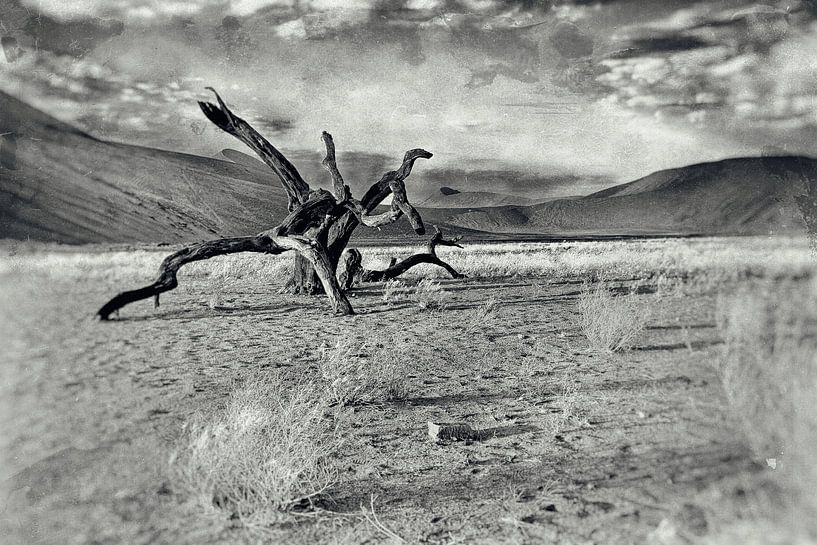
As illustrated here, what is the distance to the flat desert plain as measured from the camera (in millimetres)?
2082

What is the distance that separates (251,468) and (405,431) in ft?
3.77

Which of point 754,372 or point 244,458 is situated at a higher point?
point 754,372

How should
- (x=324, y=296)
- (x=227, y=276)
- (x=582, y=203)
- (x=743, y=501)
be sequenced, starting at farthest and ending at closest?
1. (x=582, y=203)
2. (x=227, y=276)
3. (x=324, y=296)
4. (x=743, y=501)

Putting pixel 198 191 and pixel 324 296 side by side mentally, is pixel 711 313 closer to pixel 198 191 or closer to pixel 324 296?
pixel 324 296

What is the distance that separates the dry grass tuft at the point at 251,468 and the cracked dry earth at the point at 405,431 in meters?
0.08

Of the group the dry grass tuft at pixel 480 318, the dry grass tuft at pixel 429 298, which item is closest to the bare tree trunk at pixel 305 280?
the dry grass tuft at pixel 429 298

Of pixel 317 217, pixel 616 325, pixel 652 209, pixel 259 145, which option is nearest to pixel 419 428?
pixel 616 325

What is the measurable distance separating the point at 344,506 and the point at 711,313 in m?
2.31

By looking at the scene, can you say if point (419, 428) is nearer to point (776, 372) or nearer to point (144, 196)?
point (776, 372)

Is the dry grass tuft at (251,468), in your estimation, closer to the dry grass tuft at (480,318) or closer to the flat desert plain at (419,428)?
the flat desert plain at (419,428)

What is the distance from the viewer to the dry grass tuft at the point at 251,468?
2.32m

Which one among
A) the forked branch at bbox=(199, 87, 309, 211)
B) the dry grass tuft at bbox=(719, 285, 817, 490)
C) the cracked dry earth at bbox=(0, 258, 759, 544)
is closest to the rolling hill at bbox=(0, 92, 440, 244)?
the forked branch at bbox=(199, 87, 309, 211)

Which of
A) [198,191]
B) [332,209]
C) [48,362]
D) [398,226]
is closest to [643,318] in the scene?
[48,362]

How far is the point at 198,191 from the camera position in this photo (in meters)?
70.2
